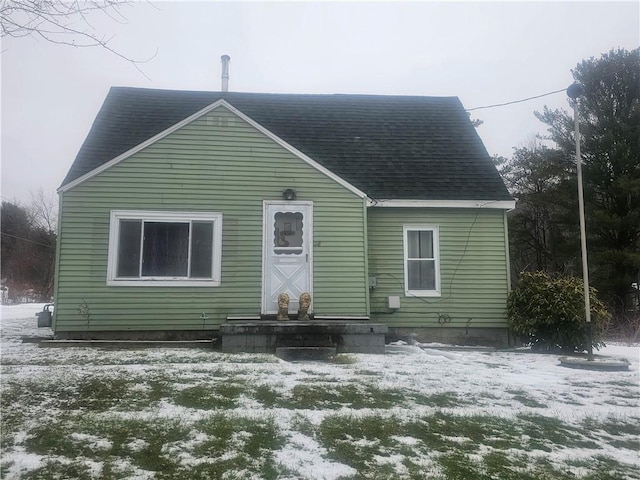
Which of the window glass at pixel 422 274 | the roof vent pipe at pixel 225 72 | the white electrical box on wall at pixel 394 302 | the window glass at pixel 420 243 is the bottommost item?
the white electrical box on wall at pixel 394 302

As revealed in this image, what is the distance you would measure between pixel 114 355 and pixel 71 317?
189 cm

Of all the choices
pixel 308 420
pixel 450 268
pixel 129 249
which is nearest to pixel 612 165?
pixel 450 268

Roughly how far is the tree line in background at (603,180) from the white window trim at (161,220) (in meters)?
15.9

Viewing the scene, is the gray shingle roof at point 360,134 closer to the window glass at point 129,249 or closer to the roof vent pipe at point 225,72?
the roof vent pipe at point 225,72

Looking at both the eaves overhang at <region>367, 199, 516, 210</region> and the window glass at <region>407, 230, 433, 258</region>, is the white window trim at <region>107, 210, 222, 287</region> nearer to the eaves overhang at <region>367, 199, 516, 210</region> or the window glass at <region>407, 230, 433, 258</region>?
the eaves overhang at <region>367, 199, 516, 210</region>

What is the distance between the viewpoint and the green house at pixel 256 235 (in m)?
9.01

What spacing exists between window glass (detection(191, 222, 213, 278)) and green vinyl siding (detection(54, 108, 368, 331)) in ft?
0.93

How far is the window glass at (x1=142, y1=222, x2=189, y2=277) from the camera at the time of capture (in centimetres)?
914

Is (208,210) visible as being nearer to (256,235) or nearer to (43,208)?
(256,235)

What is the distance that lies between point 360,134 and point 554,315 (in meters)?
6.53

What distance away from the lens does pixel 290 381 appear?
19.5 feet

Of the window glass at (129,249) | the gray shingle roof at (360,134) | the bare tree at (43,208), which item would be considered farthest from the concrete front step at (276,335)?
the bare tree at (43,208)

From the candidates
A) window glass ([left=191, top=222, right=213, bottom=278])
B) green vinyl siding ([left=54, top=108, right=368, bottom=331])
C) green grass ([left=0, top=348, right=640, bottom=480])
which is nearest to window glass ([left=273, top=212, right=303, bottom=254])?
green vinyl siding ([left=54, top=108, right=368, bottom=331])

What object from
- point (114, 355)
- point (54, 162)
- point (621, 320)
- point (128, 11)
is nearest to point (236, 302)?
point (114, 355)
